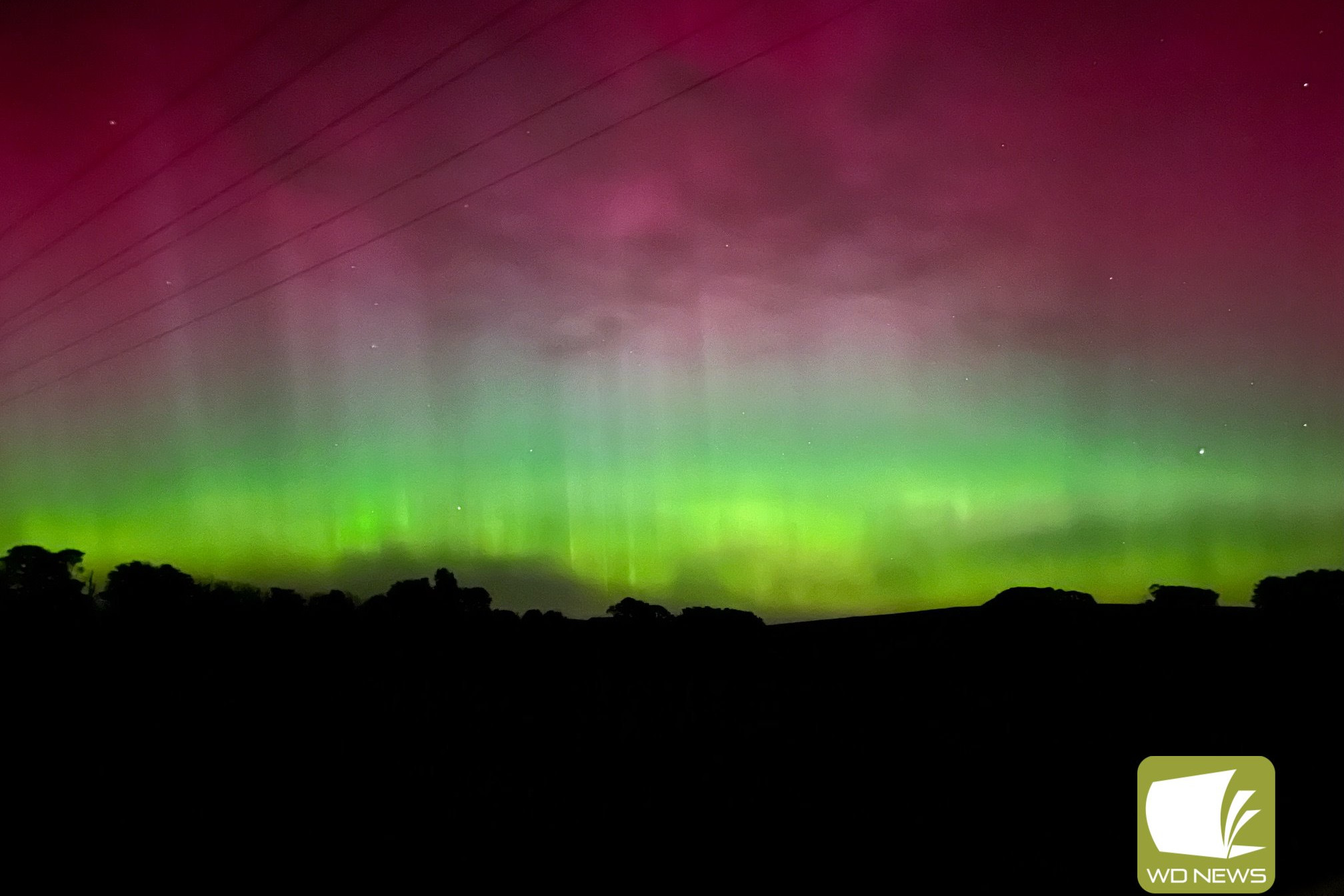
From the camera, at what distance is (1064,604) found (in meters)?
35.5

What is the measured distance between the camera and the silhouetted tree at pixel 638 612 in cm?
4753

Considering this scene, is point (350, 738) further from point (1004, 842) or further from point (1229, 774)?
point (1229, 774)

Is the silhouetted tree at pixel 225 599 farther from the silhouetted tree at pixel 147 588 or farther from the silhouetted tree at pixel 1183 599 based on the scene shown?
the silhouetted tree at pixel 1183 599

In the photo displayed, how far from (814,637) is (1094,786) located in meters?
23.2

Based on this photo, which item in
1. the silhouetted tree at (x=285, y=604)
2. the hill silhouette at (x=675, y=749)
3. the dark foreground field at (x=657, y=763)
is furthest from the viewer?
the silhouetted tree at (x=285, y=604)

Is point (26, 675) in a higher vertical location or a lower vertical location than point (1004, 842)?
higher

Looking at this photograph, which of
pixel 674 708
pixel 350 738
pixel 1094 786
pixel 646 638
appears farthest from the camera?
pixel 646 638

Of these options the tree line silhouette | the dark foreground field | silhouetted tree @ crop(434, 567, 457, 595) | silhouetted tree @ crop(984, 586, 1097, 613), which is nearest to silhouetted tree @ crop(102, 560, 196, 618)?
the tree line silhouette

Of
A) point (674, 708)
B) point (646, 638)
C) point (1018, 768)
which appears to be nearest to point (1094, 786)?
point (1018, 768)

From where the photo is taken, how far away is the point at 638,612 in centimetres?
5034

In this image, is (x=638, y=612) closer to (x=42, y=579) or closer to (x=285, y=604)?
(x=285, y=604)

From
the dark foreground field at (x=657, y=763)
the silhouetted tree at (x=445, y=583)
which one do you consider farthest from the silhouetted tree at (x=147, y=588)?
the dark foreground field at (x=657, y=763)

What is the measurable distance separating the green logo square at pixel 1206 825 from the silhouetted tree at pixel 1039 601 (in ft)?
86.6

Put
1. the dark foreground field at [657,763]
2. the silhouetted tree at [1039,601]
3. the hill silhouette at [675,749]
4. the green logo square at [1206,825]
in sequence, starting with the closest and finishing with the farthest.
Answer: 1. the green logo square at [1206,825]
2. the dark foreground field at [657,763]
3. the hill silhouette at [675,749]
4. the silhouetted tree at [1039,601]
